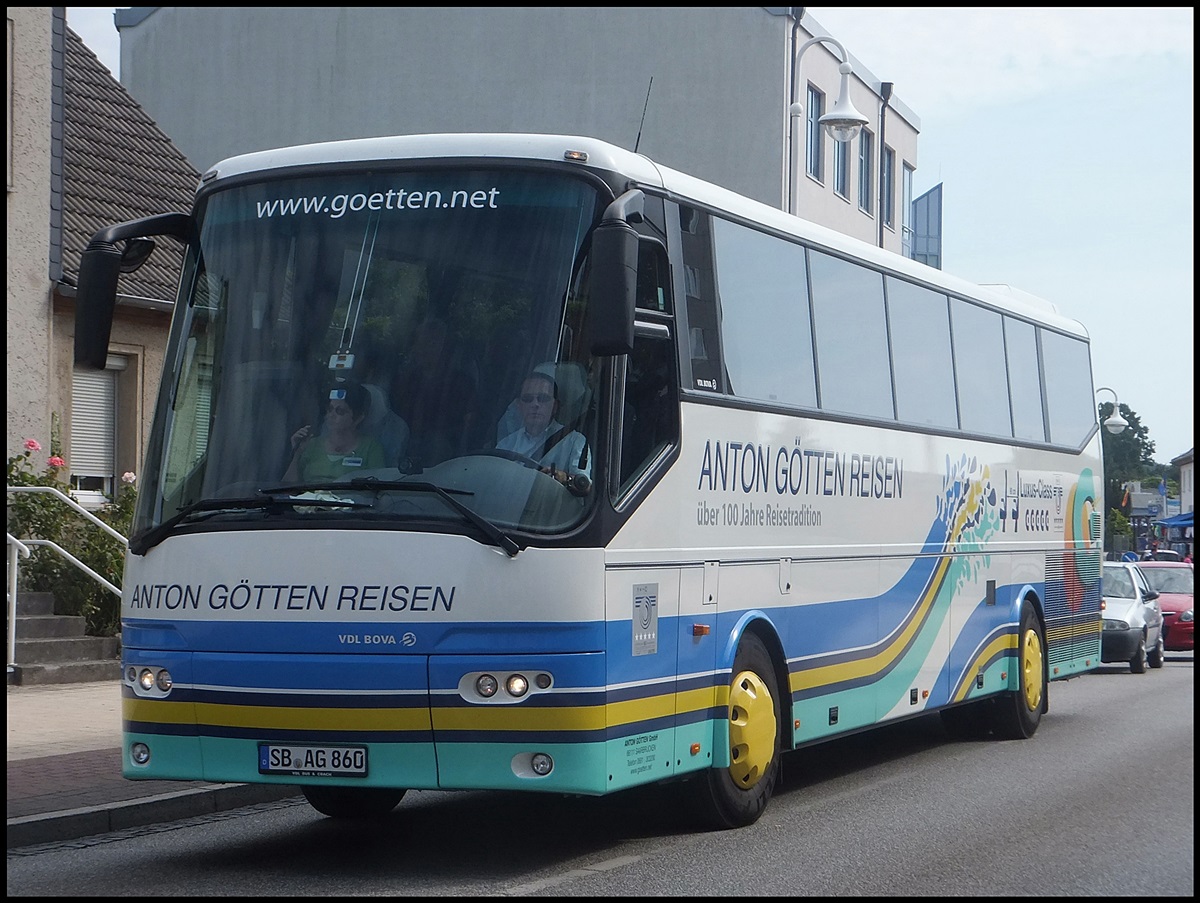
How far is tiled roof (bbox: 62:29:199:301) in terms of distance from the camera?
21672 millimetres

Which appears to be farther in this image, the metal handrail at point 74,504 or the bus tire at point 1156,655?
the bus tire at point 1156,655

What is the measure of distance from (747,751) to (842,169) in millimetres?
33822

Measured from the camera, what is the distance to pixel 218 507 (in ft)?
28.2

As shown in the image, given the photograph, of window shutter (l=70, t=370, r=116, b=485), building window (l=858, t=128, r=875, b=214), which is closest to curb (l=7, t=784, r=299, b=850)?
window shutter (l=70, t=370, r=116, b=485)

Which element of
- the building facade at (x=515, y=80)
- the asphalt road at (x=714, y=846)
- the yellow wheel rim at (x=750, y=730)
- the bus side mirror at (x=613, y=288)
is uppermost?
the building facade at (x=515, y=80)

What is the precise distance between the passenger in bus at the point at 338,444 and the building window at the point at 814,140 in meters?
32.2

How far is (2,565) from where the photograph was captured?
1714 cm

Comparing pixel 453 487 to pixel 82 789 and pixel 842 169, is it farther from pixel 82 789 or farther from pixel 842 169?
pixel 842 169

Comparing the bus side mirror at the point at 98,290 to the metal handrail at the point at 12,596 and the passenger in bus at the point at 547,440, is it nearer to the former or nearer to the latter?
the passenger in bus at the point at 547,440

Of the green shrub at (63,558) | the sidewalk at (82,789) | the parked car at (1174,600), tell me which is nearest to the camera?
the sidewalk at (82,789)

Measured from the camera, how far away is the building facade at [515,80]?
37.7 meters

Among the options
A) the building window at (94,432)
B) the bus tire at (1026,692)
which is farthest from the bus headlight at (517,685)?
the building window at (94,432)

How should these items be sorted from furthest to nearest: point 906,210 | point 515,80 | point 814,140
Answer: point 906,210 → point 814,140 → point 515,80

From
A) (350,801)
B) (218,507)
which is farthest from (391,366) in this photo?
(350,801)
